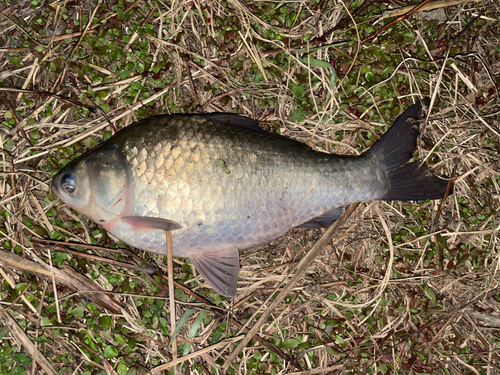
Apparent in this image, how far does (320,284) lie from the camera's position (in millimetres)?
3150

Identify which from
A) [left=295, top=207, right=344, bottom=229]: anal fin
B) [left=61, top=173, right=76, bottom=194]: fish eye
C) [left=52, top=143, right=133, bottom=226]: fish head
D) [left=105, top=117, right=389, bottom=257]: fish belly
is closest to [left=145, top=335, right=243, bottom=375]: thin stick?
[left=105, top=117, right=389, bottom=257]: fish belly

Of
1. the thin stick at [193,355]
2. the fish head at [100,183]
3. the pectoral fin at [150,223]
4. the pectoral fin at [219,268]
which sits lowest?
the thin stick at [193,355]

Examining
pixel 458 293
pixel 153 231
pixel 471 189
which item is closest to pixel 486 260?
pixel 458 293

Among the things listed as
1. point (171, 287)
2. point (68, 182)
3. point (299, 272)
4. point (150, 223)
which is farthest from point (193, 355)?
point (68, 182)

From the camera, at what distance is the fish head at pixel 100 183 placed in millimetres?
2483

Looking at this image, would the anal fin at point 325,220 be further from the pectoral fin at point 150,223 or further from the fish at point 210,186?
the pectoral fin at point 150,223

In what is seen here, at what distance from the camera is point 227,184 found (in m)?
2.53

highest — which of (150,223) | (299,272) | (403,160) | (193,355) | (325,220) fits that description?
(150,223)

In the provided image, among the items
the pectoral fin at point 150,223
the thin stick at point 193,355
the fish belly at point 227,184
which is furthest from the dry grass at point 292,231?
the pectoral fin at point 150,223

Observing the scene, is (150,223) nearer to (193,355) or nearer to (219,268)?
(219,268)

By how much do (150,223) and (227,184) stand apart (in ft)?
2.01

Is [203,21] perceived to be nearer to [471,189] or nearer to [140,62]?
[140,62]

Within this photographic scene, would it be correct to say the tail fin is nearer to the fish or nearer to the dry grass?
the fish

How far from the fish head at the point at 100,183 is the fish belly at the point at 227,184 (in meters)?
0.08
